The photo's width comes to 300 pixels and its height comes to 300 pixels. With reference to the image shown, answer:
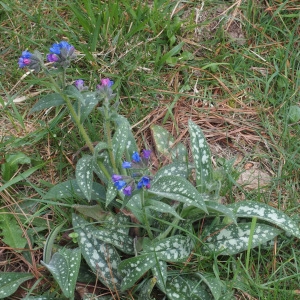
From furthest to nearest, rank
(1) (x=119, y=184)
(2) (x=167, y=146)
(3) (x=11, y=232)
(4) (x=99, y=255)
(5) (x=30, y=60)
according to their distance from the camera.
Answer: (2) (x=167, y=146) → (3) (x=11, y=232) → (4) (x=99, y=255) → (5) (x=30, y=60) → (1) (x=119, y=184)

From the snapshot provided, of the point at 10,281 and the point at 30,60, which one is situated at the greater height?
the point at 30,60

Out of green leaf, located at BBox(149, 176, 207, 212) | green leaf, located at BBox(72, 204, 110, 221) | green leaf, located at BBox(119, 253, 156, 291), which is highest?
green leaf, located at BBox(149, 176, 207, 212)

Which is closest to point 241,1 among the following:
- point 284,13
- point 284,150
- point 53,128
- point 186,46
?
point 284,13

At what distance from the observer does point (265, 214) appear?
2408 millimetres

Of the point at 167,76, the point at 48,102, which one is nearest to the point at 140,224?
the point at 48,102

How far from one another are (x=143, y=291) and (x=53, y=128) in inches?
40.2

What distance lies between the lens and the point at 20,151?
9.11 feet

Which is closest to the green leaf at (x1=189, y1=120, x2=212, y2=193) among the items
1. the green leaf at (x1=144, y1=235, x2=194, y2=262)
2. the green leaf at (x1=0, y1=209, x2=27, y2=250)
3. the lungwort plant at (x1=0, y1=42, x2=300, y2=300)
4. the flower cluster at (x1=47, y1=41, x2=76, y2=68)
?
the lungwort plant at (x1=0, y1=42, x2=300, y2=300)

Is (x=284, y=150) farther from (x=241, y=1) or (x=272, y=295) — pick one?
(x=241, y=1)

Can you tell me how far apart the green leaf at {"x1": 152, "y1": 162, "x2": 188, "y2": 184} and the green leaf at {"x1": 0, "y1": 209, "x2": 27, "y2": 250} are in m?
0.71

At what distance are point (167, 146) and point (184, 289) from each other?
31.5 inches

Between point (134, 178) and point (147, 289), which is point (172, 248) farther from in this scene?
point (134, 178)

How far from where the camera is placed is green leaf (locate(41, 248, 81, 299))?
2.19m

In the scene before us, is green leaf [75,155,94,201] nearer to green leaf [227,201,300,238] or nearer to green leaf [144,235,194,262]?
green leaf [144,235,194,262]
